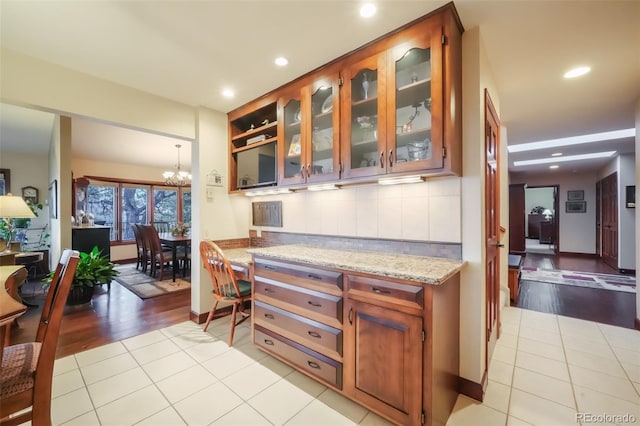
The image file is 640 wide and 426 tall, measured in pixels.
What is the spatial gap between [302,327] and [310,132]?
5.19ft

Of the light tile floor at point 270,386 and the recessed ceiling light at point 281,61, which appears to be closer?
the light tile floor at point 270,386

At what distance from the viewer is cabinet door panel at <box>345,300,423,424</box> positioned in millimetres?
1341

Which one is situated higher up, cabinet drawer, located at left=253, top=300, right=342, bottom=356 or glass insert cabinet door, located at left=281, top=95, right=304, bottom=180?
glass insert cabinet door, located at left=281, top=95, right=304, bottom=180

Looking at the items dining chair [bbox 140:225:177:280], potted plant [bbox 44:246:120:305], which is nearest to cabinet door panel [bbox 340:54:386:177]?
potted plant [bbox 44:246:120:305]

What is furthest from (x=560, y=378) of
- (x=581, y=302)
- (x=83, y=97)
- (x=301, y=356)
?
(x=83, y=97)

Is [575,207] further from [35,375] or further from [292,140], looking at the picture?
[35,375]

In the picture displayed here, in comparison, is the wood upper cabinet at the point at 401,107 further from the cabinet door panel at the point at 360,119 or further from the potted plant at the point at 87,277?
the potted plant at the point at 87,277

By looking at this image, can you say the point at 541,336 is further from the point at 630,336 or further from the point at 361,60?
the point at 361,60

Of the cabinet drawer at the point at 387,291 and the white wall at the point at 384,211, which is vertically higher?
the white wall at the point at 384,211

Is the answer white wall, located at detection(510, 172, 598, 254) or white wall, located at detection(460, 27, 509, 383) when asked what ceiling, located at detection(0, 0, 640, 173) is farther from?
white wall, located at detection(510, 172, 598, 254)

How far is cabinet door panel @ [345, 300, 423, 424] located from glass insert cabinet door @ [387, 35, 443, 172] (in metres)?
0.95

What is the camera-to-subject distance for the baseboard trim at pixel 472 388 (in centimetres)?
171

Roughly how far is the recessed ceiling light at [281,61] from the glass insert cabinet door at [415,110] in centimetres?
85

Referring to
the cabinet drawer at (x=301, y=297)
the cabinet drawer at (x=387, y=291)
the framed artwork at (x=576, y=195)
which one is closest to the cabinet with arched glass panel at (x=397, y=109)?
the cabinet drawer at (x=387, y=291)
